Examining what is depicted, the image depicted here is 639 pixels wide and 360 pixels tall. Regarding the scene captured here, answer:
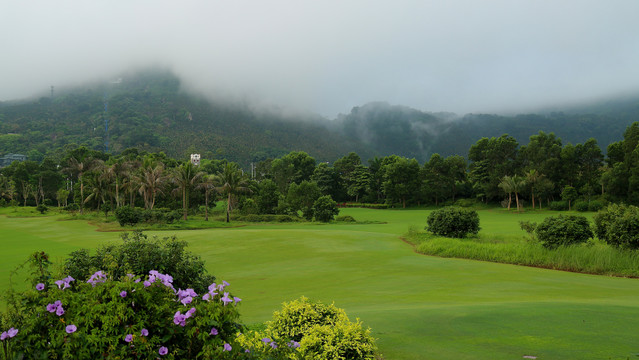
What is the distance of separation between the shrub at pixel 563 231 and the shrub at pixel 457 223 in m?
6.87

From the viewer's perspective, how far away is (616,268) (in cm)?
1555

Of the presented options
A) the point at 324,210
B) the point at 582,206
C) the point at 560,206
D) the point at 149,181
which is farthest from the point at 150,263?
the point at 560,206

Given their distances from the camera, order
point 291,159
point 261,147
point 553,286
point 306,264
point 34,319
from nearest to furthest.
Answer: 1. point 34,319
2. point 553,286
3. point 306,264
4. point 291,159
5. point 261,147

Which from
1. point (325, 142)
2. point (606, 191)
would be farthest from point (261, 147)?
point (606, 191)

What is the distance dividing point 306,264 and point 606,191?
6140 centimetres

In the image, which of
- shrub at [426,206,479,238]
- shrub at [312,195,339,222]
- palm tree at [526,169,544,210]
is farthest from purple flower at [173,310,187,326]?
palm tree at [526,169,544,210]

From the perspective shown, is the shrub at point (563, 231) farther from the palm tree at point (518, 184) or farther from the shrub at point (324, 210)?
the palm tree at point (518, 184)

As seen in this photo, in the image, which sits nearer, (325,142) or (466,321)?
(466,321)

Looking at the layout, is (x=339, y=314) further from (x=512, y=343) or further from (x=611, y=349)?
(x=611, y=349)

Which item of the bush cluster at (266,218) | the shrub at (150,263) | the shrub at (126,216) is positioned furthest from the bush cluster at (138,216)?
the shrub at (150,263)

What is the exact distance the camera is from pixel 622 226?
1605 centimetres

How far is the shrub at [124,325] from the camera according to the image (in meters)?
3.28

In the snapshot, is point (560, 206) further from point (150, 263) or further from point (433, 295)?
point (150, 263)

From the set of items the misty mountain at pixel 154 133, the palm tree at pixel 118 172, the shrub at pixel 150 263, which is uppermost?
the misty mountain at pixel 154 133
